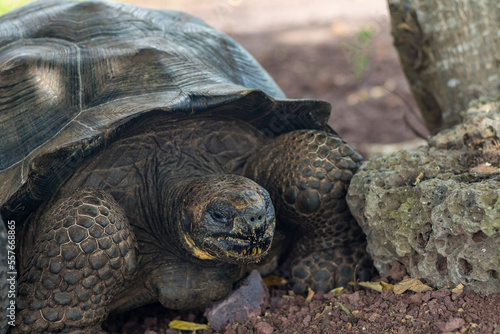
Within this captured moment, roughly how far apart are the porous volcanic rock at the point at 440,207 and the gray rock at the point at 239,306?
0.62 metres

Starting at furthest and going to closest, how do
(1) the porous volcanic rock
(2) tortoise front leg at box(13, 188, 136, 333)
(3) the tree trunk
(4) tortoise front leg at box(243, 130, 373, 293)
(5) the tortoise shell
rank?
(3) the tree trunk, (4) tortoise front leg at box(243, 130, 373, 293), (5) the tortoise shell, (2) tortoise front leg at box(13, 188, 136, 333), (1) the porous volcanic rock

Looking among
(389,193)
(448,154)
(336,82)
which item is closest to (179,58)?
(389,193)

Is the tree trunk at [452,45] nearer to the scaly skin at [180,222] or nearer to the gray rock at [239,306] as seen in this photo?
the scaly skin at [180,222]

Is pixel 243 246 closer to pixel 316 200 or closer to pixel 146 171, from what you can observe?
pixel 316 200

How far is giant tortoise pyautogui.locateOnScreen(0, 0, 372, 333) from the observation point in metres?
2.37

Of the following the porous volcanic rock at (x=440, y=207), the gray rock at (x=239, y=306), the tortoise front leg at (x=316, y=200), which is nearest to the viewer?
the porous volcanic rock at (x=440, y=207)

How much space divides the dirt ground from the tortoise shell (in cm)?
98

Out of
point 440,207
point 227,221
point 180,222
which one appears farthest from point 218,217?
point 440,207

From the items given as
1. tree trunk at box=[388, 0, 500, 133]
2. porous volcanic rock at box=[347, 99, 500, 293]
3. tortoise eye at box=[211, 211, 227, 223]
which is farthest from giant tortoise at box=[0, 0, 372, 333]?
tree trunk at box=[388, 0, 500, 133]

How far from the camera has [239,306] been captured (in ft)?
8.87

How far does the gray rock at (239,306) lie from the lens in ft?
8.79

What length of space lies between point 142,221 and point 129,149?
0.38 metres

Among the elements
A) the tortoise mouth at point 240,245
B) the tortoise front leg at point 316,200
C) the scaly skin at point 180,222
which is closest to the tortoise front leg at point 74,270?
the scaly skin at point 180,222

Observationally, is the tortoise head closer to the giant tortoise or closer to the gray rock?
the giant tortoise
